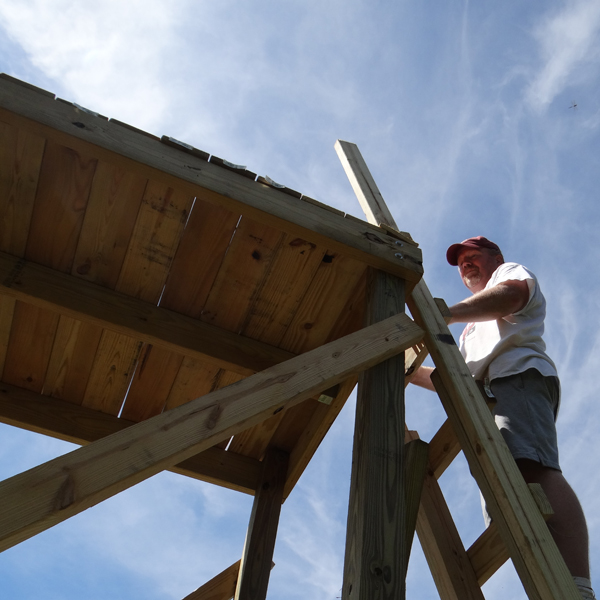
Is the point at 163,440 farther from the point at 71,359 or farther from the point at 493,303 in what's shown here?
the point at 493,303

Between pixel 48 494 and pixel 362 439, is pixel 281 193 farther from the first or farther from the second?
pixel 48 494

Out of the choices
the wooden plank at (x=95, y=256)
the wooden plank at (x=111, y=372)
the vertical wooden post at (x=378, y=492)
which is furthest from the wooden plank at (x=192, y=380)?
the vertical wooden post at (x=378, y=492)

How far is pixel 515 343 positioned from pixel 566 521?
73 centimetres

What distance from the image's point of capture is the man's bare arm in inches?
94.0

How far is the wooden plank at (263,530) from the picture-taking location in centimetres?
254

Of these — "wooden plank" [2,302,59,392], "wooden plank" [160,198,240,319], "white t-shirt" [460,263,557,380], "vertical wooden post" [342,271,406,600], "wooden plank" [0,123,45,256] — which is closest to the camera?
"vertical wooden post" [342,271,406,600]

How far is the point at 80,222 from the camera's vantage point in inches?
86.8

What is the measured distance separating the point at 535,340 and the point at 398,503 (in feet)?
3.83

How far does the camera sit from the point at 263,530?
267 cm

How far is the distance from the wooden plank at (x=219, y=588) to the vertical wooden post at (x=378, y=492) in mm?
1336

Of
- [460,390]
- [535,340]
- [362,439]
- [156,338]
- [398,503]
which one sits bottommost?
[398,503]

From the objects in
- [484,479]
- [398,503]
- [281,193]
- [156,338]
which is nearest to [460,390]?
[484,479]

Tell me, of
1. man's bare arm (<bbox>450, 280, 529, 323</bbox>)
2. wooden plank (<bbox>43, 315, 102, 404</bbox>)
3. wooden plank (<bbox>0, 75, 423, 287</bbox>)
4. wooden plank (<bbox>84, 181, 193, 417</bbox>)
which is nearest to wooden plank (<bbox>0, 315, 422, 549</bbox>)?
wooden plank (<bbox>0, 75, 423, 287</bbox>)

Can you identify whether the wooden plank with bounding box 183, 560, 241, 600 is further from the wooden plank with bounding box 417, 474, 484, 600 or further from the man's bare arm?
the man's bare arm
